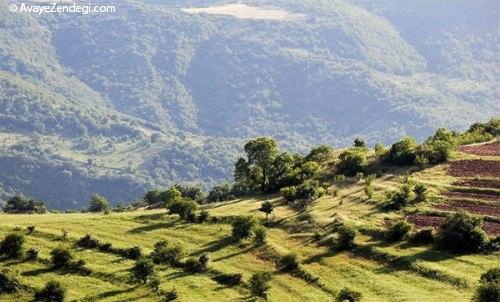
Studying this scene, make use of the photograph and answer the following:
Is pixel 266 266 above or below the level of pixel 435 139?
below

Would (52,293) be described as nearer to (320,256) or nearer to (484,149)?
(320,256)

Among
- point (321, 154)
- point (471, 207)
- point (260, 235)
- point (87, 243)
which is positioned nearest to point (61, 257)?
point (87, 243)

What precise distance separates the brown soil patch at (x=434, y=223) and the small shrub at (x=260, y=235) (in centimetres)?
2304

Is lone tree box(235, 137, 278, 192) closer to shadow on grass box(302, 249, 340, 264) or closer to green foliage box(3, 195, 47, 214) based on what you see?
shadow on grass box(302, 249, 340, 264)

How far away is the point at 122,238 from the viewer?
107125 mm

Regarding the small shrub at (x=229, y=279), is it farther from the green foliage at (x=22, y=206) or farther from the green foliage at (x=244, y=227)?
the green foliage at (x=22, y=206)

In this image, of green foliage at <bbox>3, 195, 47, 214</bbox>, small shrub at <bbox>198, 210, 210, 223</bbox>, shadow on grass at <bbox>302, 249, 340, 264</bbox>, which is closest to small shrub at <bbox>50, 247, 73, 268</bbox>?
small shrub at <bbox>198, 210, 210, 223</bbox>

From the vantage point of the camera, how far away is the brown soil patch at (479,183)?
123375 millimetres

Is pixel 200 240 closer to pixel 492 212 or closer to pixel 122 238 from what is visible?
pixel 122 238

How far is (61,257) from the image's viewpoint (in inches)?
3782

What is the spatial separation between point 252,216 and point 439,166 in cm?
4629

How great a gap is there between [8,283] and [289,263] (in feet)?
121

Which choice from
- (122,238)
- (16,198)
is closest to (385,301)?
(122,238)

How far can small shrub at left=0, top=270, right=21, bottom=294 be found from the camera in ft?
292
